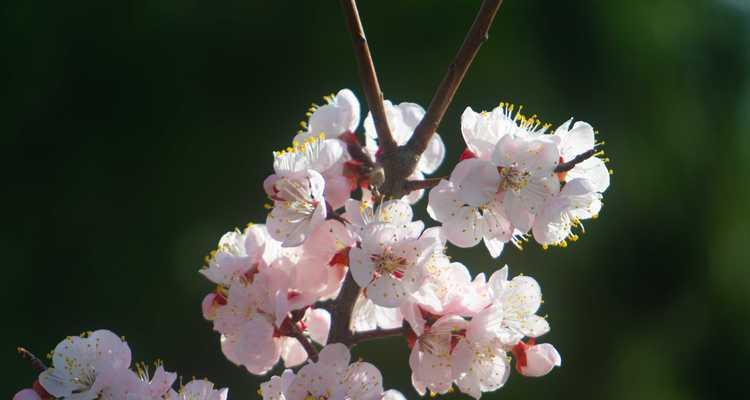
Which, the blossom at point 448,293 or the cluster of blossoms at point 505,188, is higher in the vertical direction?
the cluster of blossoms at point 505,188

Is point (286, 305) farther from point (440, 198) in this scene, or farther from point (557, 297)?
point (557, 297)

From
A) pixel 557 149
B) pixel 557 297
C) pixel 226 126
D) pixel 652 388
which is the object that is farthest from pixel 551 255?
pixel 557 149

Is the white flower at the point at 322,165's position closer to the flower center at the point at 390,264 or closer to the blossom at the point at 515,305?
the flower center at the point at 390,264

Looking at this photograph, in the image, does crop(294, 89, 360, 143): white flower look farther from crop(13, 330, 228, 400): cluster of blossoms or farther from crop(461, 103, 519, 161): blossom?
crop(13, 330, 228, 400): cluster of blossoms

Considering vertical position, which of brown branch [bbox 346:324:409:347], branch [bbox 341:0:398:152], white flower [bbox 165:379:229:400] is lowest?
white flower [bbox 165:379:229:400]

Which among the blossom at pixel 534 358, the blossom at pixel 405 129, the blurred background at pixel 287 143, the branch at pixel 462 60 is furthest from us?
the blurred background at pixel 287 143

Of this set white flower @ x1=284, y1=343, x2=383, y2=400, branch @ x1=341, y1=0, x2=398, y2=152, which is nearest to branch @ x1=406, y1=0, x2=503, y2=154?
branch @ x1=341, y1=0, x2=398, y2=152

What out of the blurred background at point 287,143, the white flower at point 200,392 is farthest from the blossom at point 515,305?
the blurred background at point 287,143
